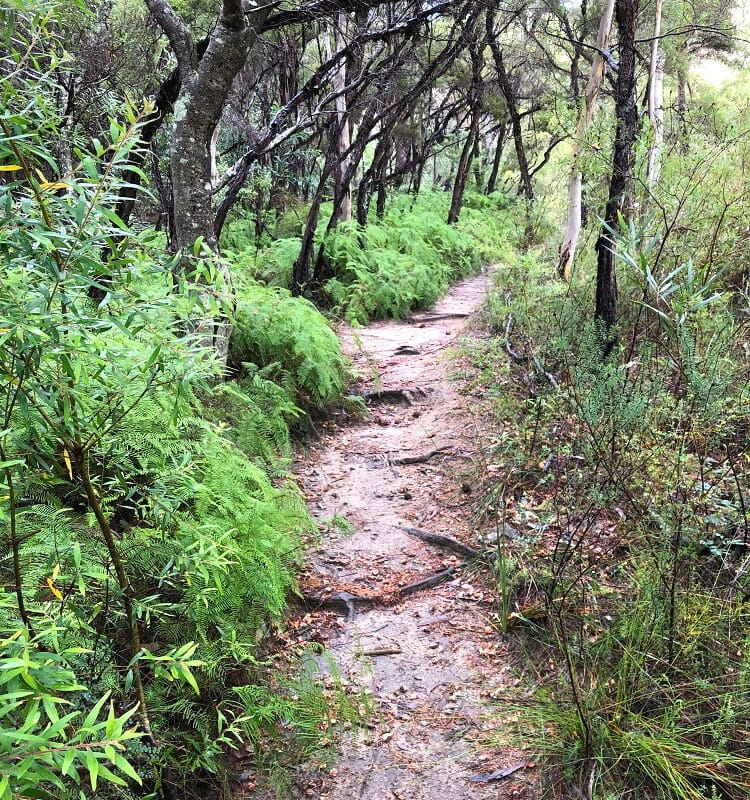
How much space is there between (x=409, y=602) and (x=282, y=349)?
3.24 metres

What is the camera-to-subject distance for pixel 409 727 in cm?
309

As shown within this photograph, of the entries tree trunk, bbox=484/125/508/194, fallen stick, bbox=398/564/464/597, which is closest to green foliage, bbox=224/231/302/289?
fallen stick, bbox=398/564/464/597

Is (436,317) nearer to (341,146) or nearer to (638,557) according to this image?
(341,146)

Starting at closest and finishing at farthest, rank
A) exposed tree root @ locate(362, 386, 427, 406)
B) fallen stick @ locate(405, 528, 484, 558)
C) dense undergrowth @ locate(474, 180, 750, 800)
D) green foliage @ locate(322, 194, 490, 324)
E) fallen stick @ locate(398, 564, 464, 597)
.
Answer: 1. dense undergrowth @ locate(474, 180, 750, 800)
2. fallen stick @ locate(398, 564, 464, 597)
3. fallen stick @ locate(405, 528, 484, 558)
4. exposed tree root @ locate(362, 386, 427, 406)
5. green foliage @ locate(322, 194, 490, 324)

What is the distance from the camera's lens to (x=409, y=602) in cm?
410

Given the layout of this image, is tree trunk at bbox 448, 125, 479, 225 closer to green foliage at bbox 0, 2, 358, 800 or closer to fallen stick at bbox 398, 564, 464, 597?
green foliage at bbox 0, 2, 358, 800

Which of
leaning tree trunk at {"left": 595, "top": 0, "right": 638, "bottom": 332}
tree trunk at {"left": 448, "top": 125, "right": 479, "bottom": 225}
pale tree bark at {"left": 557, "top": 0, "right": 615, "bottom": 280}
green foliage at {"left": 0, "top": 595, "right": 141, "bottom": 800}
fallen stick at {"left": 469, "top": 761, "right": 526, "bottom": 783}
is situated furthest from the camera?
tree trunk at {"left": 448, "top": 125, "right": 479, "bottom": 225}

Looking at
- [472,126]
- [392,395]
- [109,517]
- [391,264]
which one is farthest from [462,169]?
[109,517]

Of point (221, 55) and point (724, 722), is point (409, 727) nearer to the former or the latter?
point (724, 722)

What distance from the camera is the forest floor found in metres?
2.83

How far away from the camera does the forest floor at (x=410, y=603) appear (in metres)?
2.83

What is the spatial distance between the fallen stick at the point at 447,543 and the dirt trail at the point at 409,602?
0.05 metres

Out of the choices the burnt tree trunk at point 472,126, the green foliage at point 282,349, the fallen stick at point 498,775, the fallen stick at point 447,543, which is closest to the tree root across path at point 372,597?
the fallen stick at point 447,543

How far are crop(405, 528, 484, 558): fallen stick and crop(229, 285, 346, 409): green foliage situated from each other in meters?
2.12
